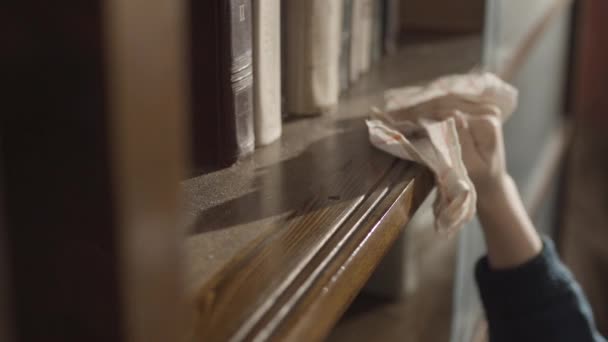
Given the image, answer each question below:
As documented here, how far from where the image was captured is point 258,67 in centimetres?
57

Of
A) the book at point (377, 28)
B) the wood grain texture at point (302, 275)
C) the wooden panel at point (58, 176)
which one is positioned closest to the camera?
the wooden panel at point (58, 176)

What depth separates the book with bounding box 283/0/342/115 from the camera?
Answer: 64 cm

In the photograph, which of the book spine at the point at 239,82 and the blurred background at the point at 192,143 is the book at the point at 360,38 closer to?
the blurred background at the point at 192,143

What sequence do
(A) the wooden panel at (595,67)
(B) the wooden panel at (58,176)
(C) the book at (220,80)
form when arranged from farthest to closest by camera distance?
(A) the wooden panel at (595,67), (C) the book at (220,80), (B) the wooden panel at (58,176)

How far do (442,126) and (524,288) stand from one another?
0.85ft

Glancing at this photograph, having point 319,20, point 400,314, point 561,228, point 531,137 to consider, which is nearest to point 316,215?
point 319,20

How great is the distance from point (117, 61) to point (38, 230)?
58 millimetres

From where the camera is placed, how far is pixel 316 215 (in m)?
0.48

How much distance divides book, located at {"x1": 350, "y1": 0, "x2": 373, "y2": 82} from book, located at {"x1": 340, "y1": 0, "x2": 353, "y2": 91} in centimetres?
1

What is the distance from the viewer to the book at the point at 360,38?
2.60 feet

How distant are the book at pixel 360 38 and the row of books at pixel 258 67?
0.05 ft

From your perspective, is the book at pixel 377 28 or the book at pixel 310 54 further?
the book at pixel 377 28

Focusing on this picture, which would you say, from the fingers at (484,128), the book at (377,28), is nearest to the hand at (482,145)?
the fingers at (484,128)

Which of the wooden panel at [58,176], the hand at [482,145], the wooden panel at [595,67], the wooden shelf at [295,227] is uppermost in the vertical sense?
the wooden panel at [58,176]
